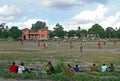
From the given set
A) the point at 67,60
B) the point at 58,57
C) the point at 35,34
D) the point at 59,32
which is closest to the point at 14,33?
the point at 59,32

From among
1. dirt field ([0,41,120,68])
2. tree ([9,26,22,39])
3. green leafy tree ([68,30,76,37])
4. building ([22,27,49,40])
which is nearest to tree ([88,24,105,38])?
green leafy tree ([68,30,76,37])

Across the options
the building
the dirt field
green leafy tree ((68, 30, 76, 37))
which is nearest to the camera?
the dirt field

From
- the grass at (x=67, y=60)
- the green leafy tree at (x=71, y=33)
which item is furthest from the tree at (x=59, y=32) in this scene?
the grass at (x=67, y=60)

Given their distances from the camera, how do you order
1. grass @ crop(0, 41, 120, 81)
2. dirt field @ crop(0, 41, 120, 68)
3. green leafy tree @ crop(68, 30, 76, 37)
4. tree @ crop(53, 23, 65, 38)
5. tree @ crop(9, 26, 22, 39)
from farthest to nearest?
green leafy tree @ crop(68, 30, 76, 37)
tree @ crop(53, 23, 65, 38)
tree @ crop(9, 26, 22, 39)
dirt field @ crop(0, 41, 120, 68)
grass @ crop(0, 41, 120, 81)

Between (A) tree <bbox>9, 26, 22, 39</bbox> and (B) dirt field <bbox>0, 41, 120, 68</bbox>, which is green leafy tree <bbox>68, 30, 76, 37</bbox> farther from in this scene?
(B) dirt field <bbox>0, 41, 120, 68</bbox>

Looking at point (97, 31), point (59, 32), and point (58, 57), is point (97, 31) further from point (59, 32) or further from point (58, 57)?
point (58, 57)

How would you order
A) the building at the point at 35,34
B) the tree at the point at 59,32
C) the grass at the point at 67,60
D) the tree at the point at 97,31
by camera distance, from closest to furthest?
the grass at the point at 67,60
the tree at the point at 59,32
the tree at the point at 97,31
the building at the point at 35,34

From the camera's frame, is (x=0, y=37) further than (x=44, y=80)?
Yes

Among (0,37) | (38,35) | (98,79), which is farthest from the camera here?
(38,35)

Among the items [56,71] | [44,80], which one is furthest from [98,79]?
[56,71]

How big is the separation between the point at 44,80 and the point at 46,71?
2976mm

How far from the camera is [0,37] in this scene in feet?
504

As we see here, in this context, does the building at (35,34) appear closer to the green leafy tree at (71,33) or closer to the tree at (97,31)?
the green leafy tree at (71,33)

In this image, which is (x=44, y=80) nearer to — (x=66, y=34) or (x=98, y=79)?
(x=98, y=79)
